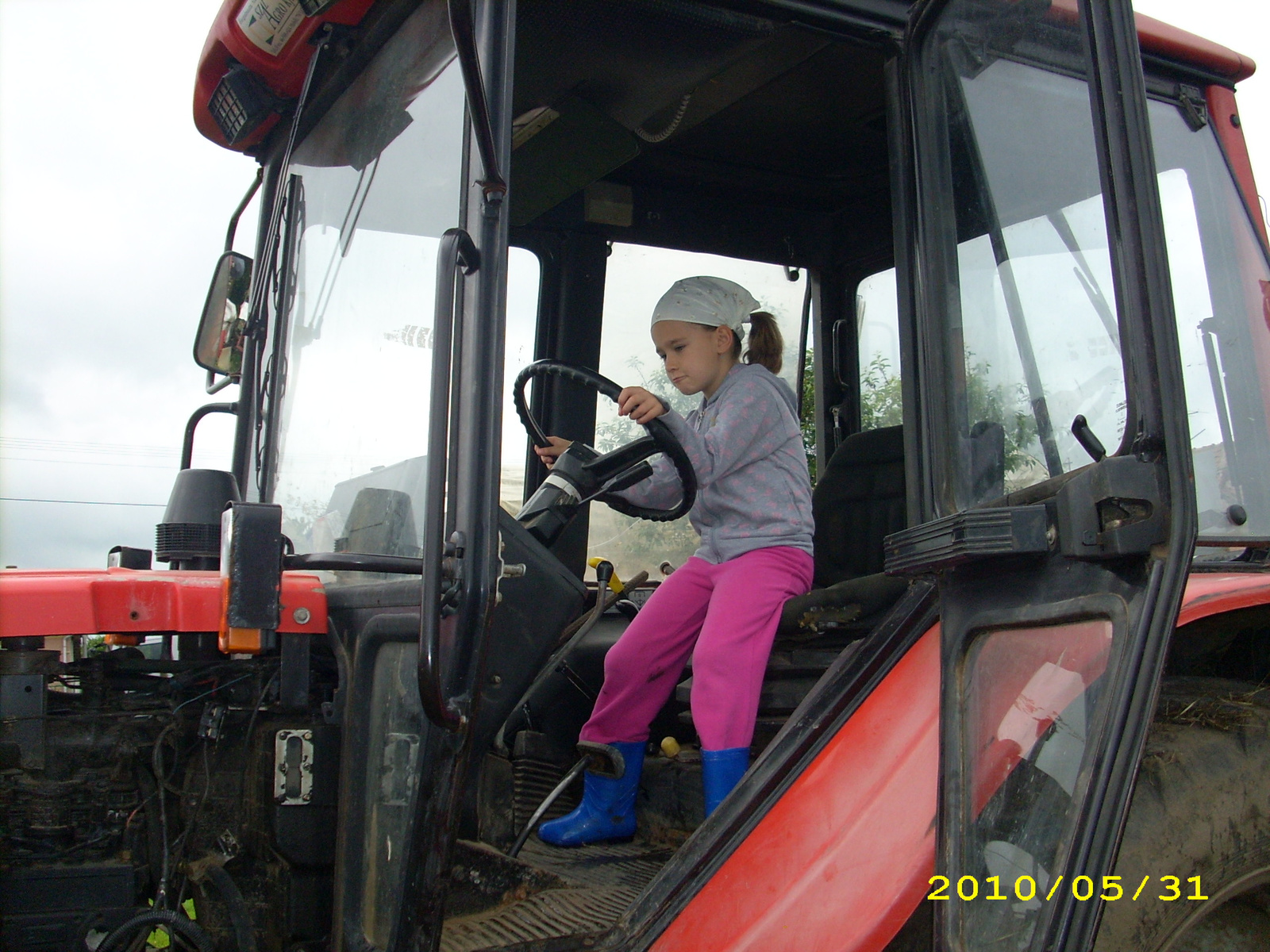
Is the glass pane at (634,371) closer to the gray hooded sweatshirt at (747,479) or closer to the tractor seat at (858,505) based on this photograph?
the tractor seat at (858,505)

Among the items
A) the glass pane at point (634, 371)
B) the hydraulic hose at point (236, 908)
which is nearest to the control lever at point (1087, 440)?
the hydraulic hose at point (236, 908)

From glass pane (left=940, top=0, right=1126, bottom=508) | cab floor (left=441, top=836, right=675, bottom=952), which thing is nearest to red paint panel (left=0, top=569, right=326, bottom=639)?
cab floor (left=441, top=836, right=675, bottom=952)

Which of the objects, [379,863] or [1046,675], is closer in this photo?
[1046,675]

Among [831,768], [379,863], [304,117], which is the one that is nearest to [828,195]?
[304,117]

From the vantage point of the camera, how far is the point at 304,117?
203 cm

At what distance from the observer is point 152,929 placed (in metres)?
1.36

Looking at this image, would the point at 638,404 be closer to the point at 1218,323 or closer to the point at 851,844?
the point at 851,844

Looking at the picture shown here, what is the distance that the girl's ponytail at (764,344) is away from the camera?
2445mm

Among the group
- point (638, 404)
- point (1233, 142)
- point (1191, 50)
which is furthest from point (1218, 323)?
point (638, 404)

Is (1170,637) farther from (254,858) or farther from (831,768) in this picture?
(254,858)

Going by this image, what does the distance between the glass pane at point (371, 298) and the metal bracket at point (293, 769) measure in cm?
31

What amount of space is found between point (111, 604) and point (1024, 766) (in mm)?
1217

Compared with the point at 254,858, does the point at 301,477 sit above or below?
above

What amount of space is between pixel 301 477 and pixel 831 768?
42.4 inches
